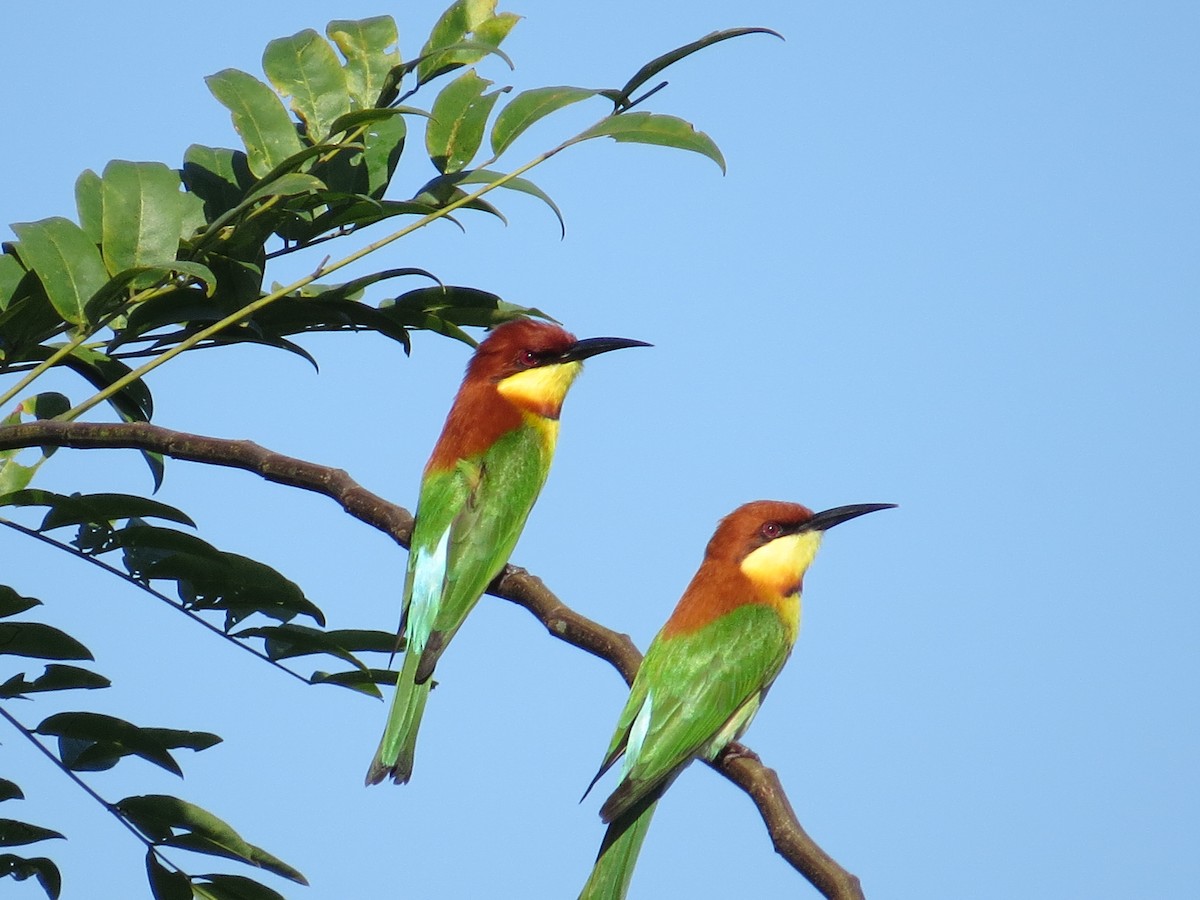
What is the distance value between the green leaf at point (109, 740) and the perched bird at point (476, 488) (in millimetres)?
651

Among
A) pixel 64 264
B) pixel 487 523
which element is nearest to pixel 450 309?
pixel 64 264

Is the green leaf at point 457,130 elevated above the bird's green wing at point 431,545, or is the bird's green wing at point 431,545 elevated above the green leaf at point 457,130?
the green leaf at point 457,130

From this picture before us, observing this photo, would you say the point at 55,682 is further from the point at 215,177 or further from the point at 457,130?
the point at 457,130

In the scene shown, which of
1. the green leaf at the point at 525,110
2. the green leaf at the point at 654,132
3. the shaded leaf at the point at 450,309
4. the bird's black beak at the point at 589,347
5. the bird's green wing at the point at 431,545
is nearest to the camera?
the green leaf at the point at 654,132

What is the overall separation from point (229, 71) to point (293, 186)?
1.63 feet

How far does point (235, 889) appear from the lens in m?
2.05

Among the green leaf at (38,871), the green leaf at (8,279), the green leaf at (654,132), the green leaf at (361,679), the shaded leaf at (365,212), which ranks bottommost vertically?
the green leaf at (38,871)

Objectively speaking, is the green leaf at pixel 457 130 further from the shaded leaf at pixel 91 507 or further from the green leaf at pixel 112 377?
the shaded leaf at pixel 91 507

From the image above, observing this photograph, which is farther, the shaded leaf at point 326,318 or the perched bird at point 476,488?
the perched bird at point 476,488

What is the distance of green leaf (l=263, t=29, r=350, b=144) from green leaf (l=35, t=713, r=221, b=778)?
99cm

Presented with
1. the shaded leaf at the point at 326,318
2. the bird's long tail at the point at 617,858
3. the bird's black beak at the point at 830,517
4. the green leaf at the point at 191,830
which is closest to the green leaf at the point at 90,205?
the shaded leaf at the point at 326,318

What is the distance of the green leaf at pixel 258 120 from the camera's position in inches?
84.4

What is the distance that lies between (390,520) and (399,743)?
0.59 metres

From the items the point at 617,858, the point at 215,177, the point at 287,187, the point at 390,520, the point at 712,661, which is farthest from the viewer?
the point at 712,661
